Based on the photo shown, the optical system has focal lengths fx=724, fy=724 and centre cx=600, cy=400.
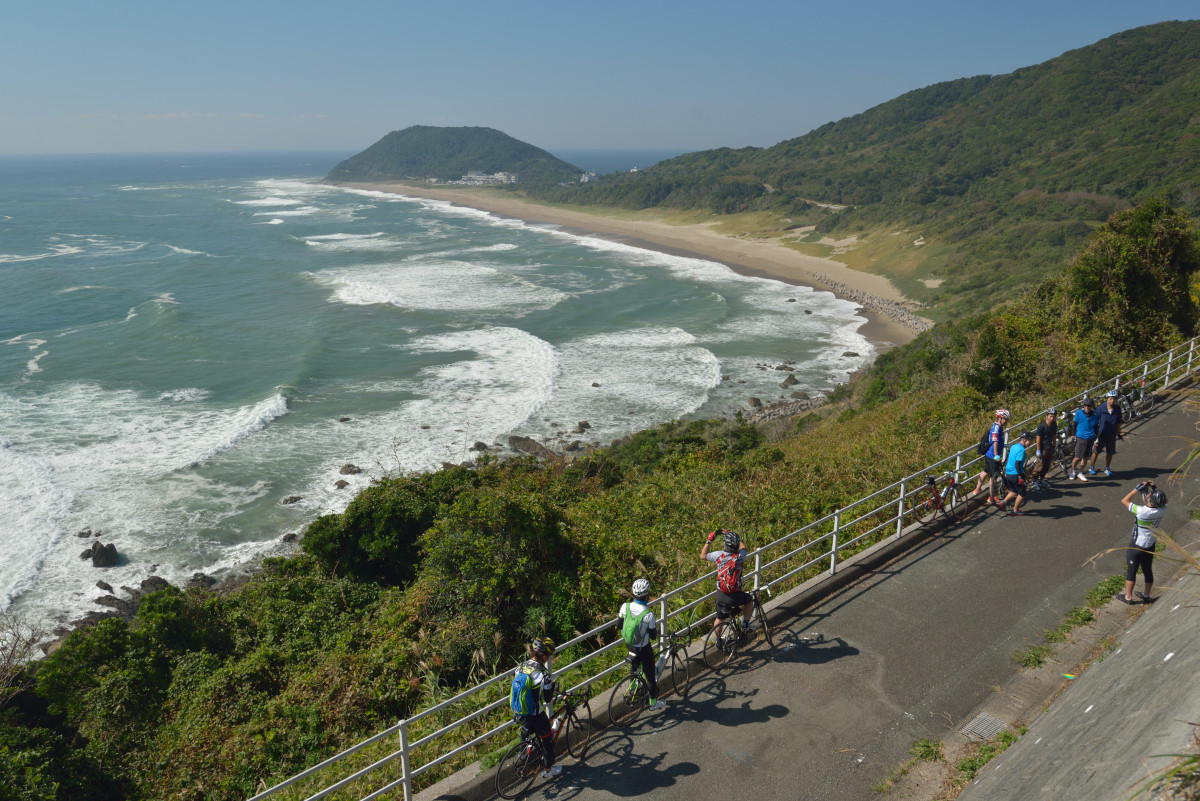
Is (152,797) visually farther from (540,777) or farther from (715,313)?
(715,313)

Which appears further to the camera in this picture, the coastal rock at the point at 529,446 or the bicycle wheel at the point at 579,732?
the coastal rock at the point at 529,446

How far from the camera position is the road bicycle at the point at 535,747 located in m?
6.06

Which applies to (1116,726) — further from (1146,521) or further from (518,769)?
(518,769)

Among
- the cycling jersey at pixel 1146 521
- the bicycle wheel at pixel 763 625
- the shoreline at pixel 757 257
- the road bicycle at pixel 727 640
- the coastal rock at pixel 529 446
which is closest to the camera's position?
the road bicycle at pixel 727 640

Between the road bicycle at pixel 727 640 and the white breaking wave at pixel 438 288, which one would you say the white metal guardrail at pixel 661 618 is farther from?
the white breaking wave at pixel 438 288

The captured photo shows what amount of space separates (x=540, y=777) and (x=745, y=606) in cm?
269

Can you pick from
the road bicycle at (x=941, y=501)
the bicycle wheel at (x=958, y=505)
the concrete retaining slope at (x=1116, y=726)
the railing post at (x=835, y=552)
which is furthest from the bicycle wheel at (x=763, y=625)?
the bicycle wheel at (x=958, y=505)

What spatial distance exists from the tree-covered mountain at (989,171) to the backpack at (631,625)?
4664 centimetres

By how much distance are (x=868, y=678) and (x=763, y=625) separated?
1.15 meters

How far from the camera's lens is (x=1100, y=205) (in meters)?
63.6

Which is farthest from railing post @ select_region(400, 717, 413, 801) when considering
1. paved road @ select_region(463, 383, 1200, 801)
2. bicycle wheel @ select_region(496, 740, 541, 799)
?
paved road @ select_region(463, 383, 1200, 801)

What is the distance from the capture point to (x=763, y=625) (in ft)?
25.8

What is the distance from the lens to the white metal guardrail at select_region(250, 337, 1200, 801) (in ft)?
19.0

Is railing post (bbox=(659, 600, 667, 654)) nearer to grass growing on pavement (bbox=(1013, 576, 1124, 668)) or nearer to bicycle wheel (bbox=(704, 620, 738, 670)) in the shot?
bicycle wheel (bbox=(704, 620, 738, 670))
